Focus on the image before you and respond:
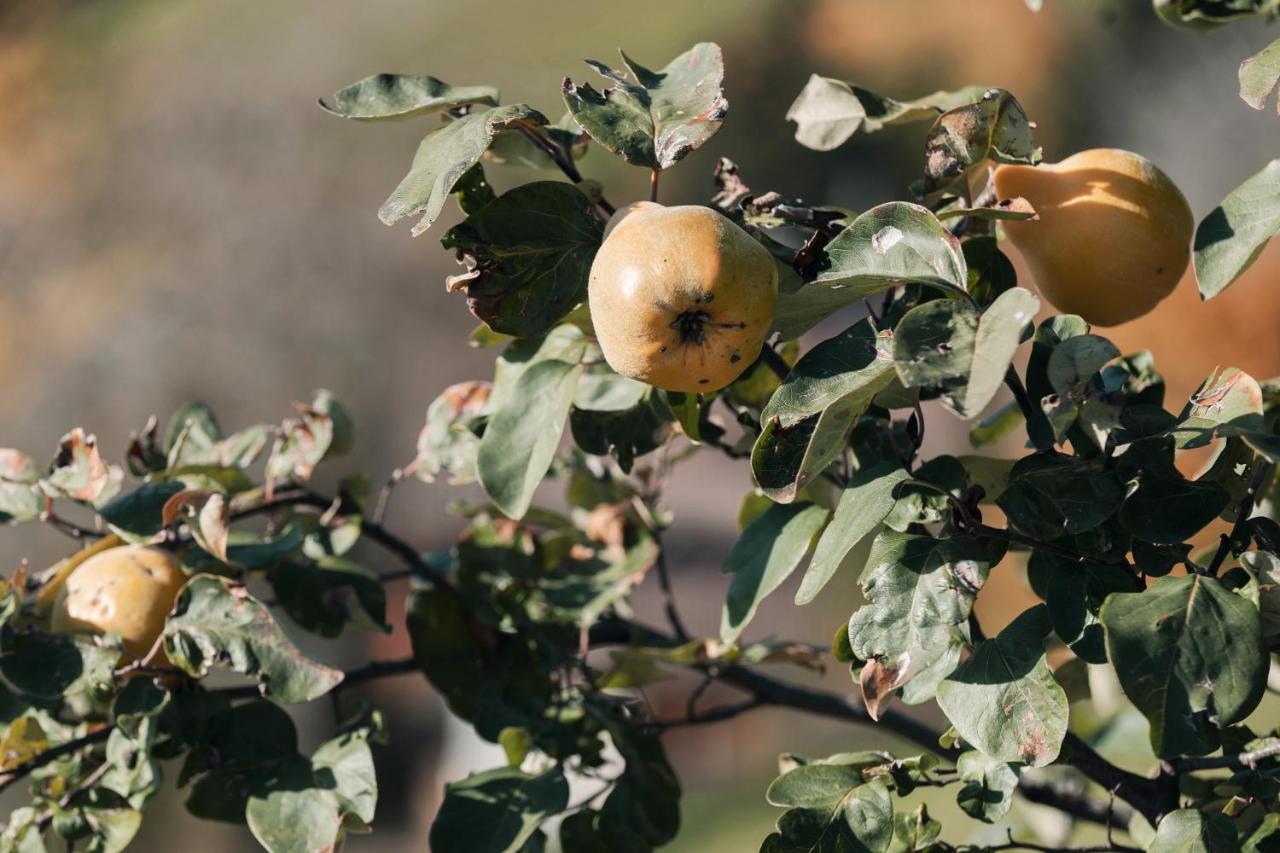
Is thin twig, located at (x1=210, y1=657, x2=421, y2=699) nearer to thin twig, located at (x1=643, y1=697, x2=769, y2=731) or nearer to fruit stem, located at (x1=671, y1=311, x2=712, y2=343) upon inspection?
thin twig, located at (x1=643, y1=697, x2=769, y2=731)

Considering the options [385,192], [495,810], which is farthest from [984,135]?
[385,192]

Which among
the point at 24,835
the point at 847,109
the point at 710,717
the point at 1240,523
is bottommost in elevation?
the point at 710,717

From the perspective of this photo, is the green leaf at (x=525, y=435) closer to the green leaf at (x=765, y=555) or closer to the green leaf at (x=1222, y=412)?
the green leaf at (x=765, y=555)

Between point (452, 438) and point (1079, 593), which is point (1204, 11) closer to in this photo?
point (1079, 593)

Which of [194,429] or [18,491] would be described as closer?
[18,491]

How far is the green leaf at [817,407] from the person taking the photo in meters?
0.44

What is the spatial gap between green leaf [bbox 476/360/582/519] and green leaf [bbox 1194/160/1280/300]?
284 millimetres

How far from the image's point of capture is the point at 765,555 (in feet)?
1.94

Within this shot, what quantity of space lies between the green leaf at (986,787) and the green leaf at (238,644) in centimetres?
29

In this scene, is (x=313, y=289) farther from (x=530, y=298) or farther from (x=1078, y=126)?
(x=530, y=298)

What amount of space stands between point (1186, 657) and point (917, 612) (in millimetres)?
96

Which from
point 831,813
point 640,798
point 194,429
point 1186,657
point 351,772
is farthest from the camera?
point 194,429

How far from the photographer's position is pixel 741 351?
49cm

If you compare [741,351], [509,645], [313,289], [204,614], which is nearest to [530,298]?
[741,351]
